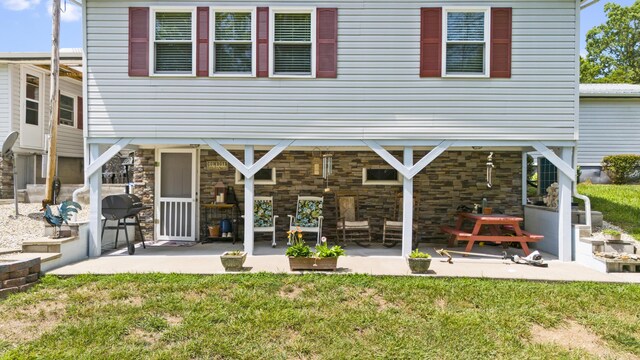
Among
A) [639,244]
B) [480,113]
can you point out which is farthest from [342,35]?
[639,244]

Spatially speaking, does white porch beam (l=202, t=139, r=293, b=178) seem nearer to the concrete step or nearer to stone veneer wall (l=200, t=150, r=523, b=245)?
stone veneer wall (l=200, t=150, r=523, b=245)

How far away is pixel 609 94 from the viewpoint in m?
13.4

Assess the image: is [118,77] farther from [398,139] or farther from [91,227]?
[398,139]

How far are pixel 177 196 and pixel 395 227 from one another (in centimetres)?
488

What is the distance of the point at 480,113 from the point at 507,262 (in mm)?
2662

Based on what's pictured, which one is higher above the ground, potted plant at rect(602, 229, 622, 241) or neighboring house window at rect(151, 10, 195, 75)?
neighboring house window at rect(151, 10, 195, 75)

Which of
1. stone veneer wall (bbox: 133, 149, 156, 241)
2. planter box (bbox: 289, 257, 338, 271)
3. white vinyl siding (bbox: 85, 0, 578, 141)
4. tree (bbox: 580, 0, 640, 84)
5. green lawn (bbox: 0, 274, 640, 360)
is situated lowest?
green lawn (bbox: 0, 274, 640, 360)

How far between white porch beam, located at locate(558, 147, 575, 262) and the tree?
26454 mm

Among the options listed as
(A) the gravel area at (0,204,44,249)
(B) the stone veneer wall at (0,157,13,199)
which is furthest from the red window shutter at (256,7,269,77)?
(B) the stone veneer wall at (0,157,13,199)

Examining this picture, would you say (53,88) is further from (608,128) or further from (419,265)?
(608,128)

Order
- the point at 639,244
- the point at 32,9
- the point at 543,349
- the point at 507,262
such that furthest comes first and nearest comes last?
the point at 32,9 < the point at 639,244 < the point at 507,262 < the point at 543,349

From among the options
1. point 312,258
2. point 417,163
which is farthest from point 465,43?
point 312,258

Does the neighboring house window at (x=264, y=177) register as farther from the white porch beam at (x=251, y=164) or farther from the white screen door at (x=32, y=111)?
the white screen door at (x=32, y=111)

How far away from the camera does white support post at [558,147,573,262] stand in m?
6.75
